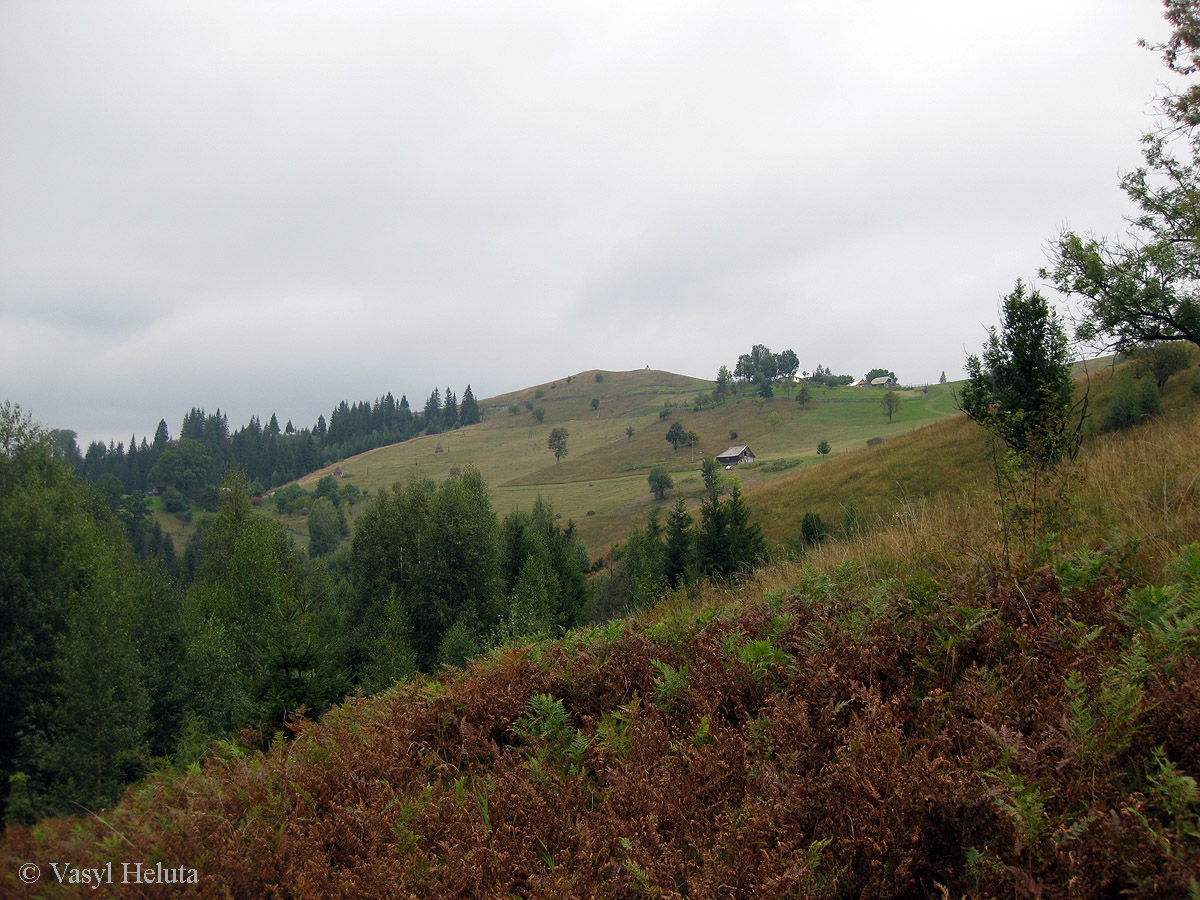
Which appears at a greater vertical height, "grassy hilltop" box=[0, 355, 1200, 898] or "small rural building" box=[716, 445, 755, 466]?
"grassy hilltop" box=[0, 355, 1200, 898]

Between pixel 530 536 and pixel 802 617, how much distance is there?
1595 inches

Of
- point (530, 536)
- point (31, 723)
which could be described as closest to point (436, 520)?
point (530, 536)

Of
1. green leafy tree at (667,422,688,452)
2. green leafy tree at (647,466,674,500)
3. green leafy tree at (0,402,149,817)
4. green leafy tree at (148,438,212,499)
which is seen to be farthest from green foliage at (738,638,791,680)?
green leafy tree at (148,438,212,499)

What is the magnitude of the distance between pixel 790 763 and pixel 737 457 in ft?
347

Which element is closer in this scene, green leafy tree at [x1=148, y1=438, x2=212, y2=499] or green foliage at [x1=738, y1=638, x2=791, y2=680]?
green foliage at [x1=738, y1=638, x2=791, y2=680]

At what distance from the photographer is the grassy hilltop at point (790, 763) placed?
8.22 ft

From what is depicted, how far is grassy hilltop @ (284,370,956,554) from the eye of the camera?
9281 centimetres

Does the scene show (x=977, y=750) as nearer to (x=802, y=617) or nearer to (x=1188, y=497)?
(x=802, y=617)

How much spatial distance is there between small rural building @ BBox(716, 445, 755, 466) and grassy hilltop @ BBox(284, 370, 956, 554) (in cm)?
227

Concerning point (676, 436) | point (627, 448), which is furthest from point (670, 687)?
point (627, 448)

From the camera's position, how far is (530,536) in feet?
146

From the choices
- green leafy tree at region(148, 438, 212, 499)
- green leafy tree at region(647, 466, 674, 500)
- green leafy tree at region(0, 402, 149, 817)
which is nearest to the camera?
green leafy tree at region(0, 402, 149, 817)

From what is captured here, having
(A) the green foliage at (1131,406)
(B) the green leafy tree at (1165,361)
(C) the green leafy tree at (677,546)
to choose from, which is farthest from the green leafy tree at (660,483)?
(B) the green leafy tree at (1165,361)

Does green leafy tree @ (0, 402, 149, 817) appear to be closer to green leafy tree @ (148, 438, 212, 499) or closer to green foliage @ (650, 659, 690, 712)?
green foliage @ (650, 659, 690, 712)
